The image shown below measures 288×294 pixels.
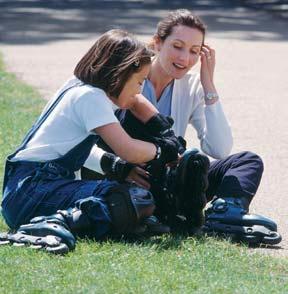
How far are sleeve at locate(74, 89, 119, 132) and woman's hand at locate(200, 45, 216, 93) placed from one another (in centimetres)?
74

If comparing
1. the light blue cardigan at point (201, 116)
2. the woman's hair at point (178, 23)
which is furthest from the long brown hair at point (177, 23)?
the light blue cardigan at point (201, 116)

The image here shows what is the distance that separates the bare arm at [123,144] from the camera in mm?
4652

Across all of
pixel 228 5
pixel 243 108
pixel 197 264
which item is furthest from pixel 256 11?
pixel 197 264

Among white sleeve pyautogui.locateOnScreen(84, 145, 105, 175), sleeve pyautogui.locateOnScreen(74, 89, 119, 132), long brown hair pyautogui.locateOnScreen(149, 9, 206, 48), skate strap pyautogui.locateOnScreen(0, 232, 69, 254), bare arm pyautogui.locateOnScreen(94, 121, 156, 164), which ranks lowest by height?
skate strap pyautogui.locateOnScreen(0, 232, 69, 254)

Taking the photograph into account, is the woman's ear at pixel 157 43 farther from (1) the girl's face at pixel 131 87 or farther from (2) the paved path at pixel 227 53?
(2) the paved path at pixel 227 53

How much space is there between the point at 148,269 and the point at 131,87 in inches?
37.9

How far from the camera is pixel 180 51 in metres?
5.16

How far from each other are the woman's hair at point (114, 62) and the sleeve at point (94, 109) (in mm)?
60

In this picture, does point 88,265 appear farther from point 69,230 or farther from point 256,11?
point 256,11

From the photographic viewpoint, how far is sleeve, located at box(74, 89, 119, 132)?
4.64 metres

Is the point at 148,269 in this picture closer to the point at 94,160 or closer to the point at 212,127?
the point at 94,160

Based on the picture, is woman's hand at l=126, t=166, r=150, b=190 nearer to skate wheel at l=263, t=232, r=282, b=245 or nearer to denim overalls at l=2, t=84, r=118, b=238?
denim overalls at l=2, t=84, r=118, b=238

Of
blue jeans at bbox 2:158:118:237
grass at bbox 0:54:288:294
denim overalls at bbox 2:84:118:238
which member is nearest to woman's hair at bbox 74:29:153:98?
denim overalls at bbox 2:84:118:238

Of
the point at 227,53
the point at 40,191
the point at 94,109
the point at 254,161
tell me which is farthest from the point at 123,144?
the point at 227,53
